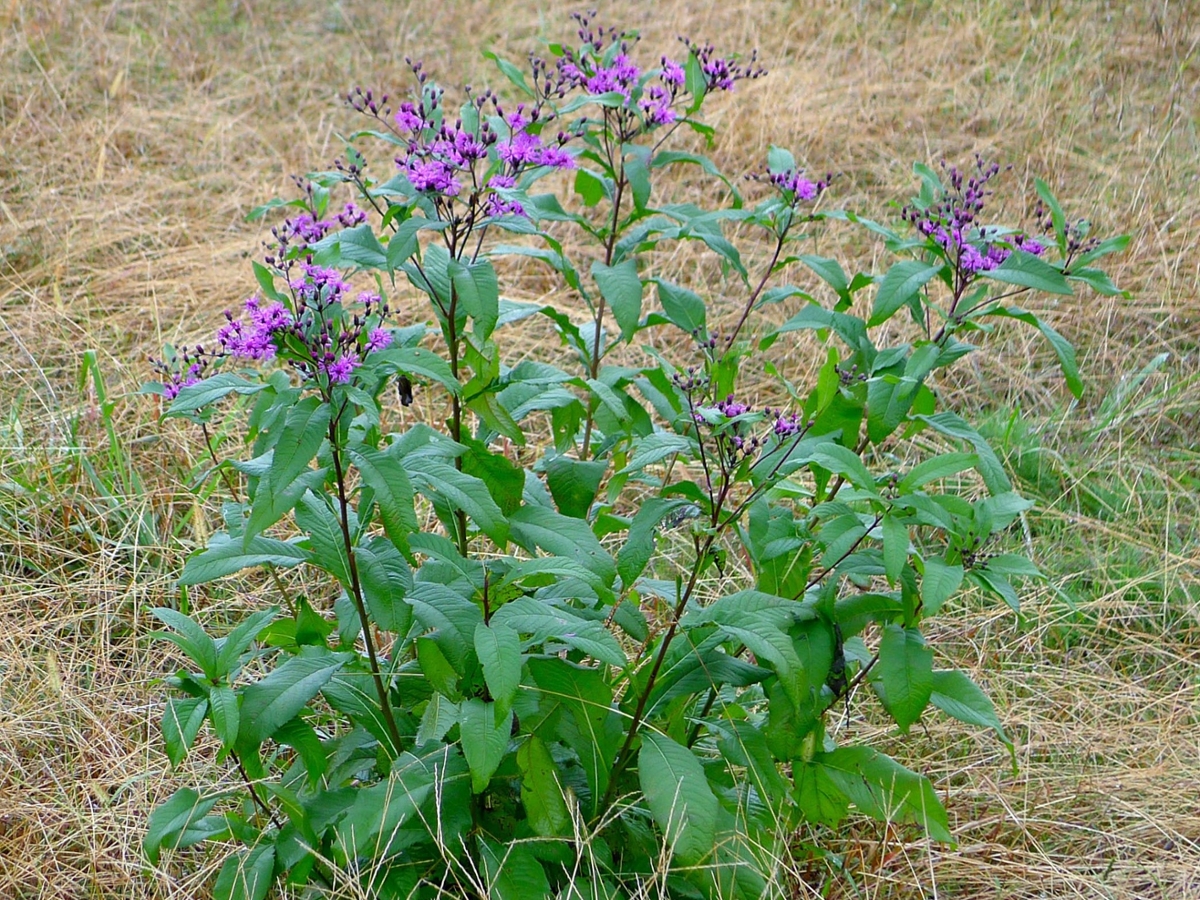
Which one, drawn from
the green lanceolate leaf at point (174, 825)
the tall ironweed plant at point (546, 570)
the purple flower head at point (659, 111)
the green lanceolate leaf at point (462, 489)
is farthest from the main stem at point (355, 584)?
the purple flower head at point (659, 111)

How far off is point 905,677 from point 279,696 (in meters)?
1.01

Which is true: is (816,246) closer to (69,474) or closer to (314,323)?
(69,474)

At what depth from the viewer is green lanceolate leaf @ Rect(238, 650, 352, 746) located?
5.93 ft

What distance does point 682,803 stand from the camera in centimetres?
181

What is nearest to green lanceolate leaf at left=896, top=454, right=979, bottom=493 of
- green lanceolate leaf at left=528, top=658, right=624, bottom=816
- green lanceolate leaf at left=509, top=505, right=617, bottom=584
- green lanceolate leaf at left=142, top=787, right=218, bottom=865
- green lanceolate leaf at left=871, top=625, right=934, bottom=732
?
green lanceolate leaf at left=871, top=625, right=934, bottom=732

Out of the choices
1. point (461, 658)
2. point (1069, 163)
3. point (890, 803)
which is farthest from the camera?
point (1069, 163)

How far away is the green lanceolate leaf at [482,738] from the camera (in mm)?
1715

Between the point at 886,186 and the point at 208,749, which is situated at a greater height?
the point at 886,186

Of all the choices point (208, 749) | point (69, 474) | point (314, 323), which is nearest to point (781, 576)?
point (314, 323)

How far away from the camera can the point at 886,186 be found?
5.05 m

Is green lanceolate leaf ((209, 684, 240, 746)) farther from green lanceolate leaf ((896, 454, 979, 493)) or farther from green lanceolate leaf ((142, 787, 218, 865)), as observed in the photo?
green lanceolate leaf ((896, 454, 979, 493))

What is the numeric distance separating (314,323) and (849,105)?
14.6 ft

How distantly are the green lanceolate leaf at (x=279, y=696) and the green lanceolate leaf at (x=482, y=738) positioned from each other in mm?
227

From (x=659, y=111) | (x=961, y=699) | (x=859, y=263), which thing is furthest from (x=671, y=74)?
(x=859, y=263)
